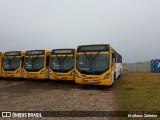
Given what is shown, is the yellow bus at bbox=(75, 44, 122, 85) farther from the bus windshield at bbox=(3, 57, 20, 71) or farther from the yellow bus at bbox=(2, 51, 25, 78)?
the bus windshield at bbox=(3, 57, 20, 71)

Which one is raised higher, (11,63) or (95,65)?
(95,65)

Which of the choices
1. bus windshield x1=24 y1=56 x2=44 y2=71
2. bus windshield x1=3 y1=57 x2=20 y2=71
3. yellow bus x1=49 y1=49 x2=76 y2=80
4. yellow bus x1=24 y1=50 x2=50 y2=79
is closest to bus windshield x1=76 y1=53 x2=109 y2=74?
yellow bus x1=49 y1=49 x2=76 y2=80

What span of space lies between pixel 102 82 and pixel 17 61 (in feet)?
30.8

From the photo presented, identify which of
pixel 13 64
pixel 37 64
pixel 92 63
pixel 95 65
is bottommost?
pixel 13 64

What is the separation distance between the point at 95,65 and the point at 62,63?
365 centimetres

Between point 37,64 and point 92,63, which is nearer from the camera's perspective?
point 92,63

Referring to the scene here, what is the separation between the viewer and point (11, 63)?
22.9 metres

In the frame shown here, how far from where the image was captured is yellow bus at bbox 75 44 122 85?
1689cm

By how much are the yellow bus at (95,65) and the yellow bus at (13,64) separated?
23.1ft

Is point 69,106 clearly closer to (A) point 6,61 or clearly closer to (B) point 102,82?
(B) point 102,82

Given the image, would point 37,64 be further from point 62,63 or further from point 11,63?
point 11,63

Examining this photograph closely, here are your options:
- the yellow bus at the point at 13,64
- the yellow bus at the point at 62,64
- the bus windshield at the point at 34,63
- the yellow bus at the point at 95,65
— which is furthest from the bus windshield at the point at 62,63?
the yellow bus at the point at 13,64

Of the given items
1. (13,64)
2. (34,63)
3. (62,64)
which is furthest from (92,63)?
(13,64)

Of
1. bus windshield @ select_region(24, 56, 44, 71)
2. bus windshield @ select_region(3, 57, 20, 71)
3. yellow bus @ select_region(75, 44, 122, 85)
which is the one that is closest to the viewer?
yellow bus @ select_region(75, 44, 122, 85)
